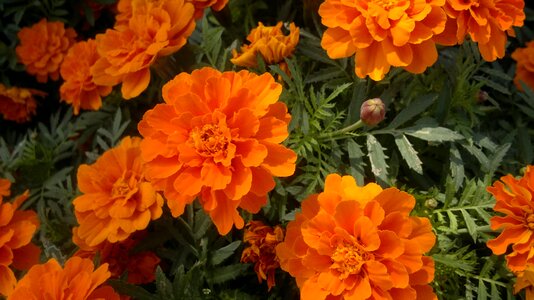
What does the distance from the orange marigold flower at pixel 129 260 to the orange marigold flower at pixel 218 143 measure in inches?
10.8

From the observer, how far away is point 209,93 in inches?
34.6

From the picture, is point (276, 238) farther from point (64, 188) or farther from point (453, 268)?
point (64, 188)

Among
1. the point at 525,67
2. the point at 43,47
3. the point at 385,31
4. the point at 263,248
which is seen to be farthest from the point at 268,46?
the point at 43,47

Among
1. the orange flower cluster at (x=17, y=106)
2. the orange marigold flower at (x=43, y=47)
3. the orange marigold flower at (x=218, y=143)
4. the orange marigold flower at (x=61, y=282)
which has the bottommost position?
the orange flower cluster at (x=17, y=106)

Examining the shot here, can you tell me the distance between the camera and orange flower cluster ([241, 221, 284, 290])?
3.29ft

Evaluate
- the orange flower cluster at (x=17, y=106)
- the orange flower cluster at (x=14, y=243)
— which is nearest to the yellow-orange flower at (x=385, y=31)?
the orange flower cluster at (x=14, y=243)

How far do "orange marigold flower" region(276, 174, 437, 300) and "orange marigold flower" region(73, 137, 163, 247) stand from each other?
1.01ft

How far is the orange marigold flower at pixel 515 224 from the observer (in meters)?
0.90

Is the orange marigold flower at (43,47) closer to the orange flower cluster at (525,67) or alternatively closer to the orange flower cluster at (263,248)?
the orange flower cluster at (263,248)

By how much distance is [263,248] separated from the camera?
1.01m

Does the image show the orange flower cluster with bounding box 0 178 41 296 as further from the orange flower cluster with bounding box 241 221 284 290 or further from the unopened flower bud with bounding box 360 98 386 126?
the unopened flower bud with bounding box 360 98 386 126

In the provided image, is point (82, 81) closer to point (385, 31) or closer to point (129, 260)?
point (129, 260)

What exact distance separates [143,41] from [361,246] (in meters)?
0.57

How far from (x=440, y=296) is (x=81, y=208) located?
25.6 inches
